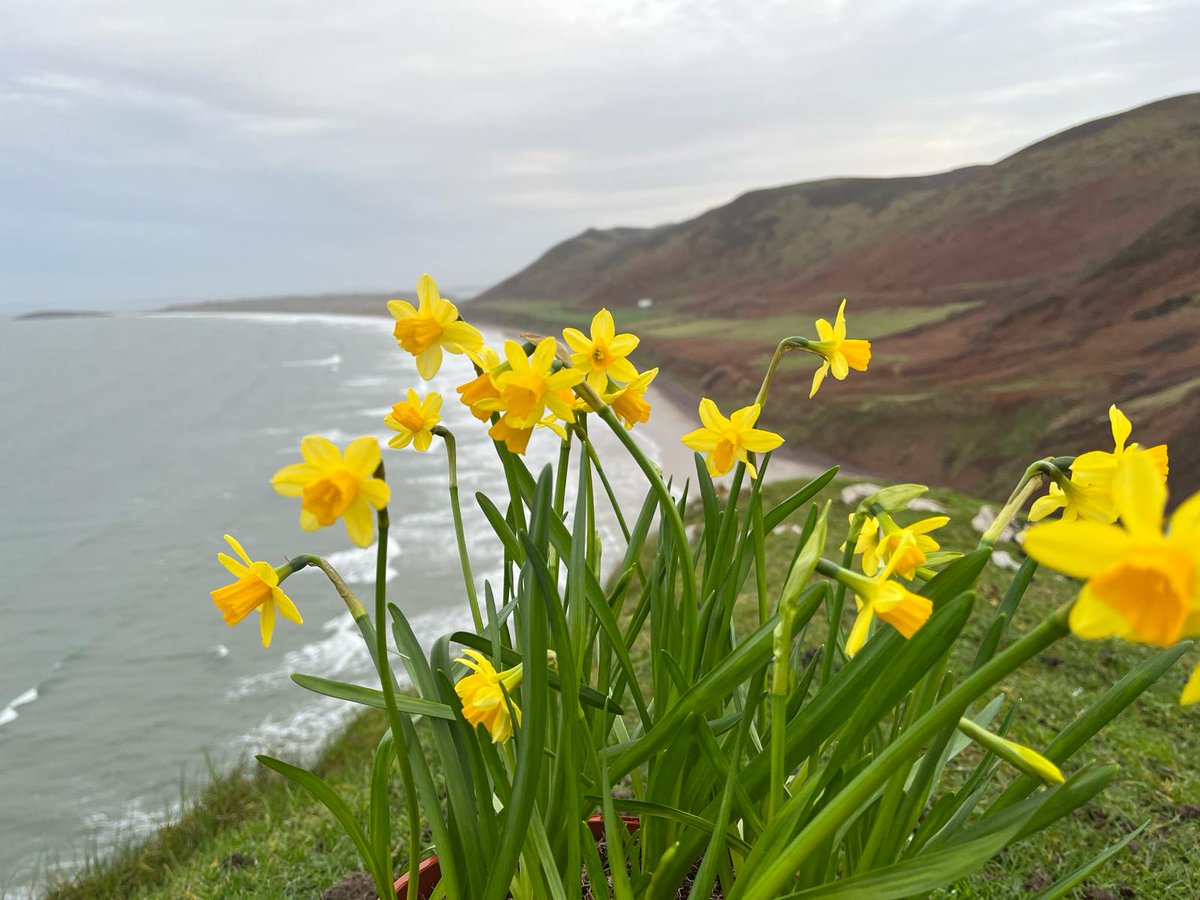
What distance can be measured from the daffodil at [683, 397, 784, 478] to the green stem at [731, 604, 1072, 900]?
0.39 meters

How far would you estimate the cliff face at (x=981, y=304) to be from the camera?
373 inches

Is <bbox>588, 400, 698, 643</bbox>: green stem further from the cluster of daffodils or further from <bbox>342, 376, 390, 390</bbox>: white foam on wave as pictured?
<bbox>342, 376, 390, 390</bbox>: white foam on wave

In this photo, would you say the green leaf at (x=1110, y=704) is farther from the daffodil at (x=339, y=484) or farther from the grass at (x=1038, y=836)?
the grass at (x=1038, y=836)

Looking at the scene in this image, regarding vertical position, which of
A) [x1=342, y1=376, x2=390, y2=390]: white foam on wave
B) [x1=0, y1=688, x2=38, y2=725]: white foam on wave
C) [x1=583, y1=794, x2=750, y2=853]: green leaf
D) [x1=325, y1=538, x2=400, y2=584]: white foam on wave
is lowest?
[x1=0, y1=688, x2=38, y2=725]: white foam on wave

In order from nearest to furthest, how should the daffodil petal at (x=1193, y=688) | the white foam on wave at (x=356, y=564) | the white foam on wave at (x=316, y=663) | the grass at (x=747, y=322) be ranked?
1. the daffodil petal at (x=1193, y=688)
2. the white foam on wave at (x=316, y=663)
3. the white foam on wave at (x=356, y=564)
4. the grass at (x=747, y=322)

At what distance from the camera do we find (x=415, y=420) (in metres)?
0.97

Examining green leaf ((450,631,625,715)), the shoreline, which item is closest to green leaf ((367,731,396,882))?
green leaf ((450,631,625,715))

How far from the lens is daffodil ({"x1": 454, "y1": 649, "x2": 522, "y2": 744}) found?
0.87 m

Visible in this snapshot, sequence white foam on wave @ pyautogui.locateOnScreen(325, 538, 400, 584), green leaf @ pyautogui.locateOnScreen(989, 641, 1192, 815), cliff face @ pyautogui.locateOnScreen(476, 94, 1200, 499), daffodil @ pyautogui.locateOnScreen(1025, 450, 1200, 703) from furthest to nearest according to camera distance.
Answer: cliff face @ pyautogui.locateOnScreen(476, 94, 1200, 499)
white foam on wave @ pyautogui.locateOnScreen(325, 538, 400, 584)
green leaf @ pyautogui.locateOnScreen(989, 641, 1192, 815)
daffodil @ pyautogui.locateOnScreen(1025, 450, 1200, 703)

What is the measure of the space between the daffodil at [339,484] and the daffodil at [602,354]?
0.33 m

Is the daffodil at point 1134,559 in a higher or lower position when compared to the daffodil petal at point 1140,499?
lower

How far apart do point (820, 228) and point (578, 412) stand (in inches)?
1214

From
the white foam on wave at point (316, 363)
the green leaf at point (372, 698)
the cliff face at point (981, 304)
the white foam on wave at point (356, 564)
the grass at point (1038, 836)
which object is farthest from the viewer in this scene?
the white foam on wave at point (316, 363)

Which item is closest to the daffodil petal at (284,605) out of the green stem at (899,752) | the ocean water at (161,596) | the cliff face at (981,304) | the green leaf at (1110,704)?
the green stem at (899,752)
